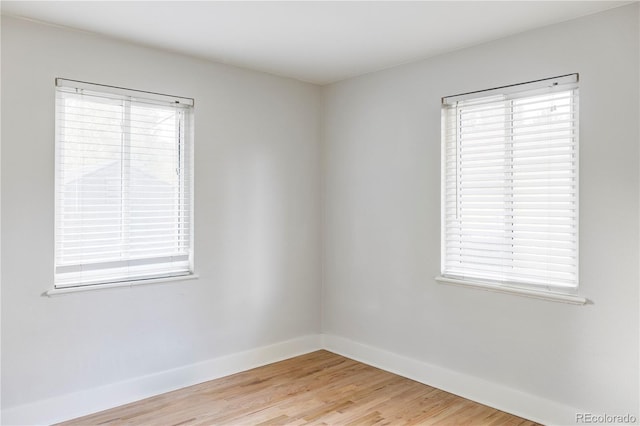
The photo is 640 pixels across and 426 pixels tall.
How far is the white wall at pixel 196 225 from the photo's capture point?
276 centimetres

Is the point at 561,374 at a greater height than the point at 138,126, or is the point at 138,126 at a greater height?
the point at 138,126

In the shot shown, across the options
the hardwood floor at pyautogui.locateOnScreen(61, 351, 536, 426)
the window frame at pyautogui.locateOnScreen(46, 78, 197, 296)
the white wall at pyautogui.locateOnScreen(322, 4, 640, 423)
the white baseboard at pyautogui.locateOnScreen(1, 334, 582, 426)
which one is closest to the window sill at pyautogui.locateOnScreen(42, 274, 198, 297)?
the window frame at pyautogui.locateOnScreen(46, 78, 197, 296)

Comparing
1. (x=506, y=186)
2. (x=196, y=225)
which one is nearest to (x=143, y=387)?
(x=196, y=225)

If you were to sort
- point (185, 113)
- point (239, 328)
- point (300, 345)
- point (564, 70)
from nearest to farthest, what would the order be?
point (564, 70), point (185, 113), point (239, 328), point (300, 345)

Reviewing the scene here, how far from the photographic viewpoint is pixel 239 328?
3801mm

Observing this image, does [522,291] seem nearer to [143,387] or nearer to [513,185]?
[513,185]

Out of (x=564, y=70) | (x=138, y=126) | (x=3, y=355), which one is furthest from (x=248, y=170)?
(x=564, y=70)

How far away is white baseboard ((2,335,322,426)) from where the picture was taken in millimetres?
2793

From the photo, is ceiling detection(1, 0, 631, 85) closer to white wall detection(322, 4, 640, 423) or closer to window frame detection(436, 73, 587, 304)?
white wall detection(322, 4, 640, 423)

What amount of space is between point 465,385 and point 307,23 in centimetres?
270

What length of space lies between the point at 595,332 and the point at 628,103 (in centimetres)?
132

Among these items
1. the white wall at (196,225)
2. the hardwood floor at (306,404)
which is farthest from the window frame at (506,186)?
the white wall at (196,225)

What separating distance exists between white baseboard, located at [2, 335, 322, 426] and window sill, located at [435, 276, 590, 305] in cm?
162

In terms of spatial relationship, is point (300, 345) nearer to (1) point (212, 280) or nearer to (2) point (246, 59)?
(1) point (212, 280)
